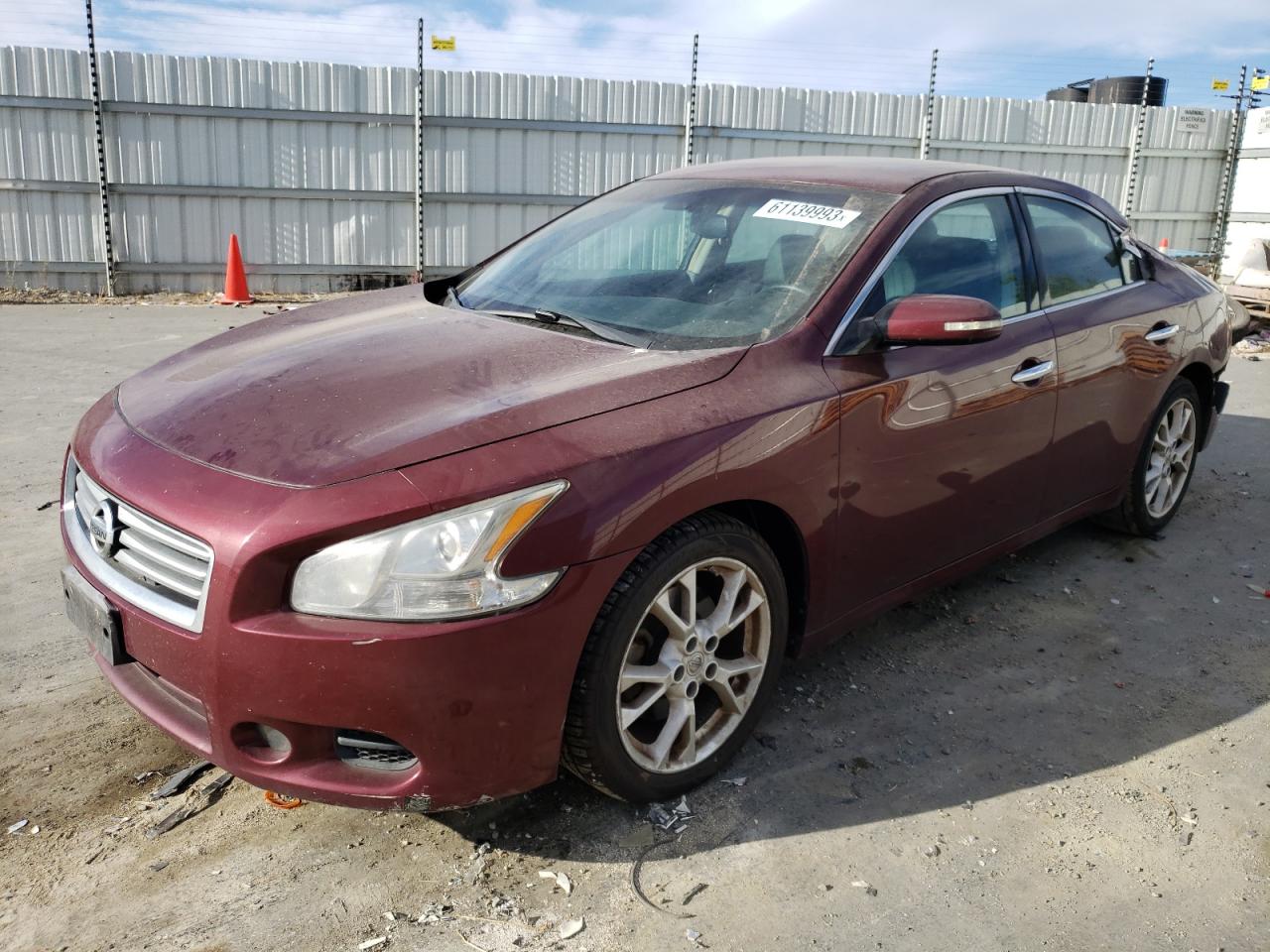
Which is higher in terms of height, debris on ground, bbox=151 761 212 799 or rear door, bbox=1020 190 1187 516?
rear door, bbox=1020 190 1187 516

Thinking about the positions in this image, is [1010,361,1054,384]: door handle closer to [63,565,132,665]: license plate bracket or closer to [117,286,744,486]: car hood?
[117,286,744,486]: car hood

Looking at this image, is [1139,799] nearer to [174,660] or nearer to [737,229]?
[737,229]

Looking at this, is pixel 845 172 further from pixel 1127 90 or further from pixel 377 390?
pixel 1127 90

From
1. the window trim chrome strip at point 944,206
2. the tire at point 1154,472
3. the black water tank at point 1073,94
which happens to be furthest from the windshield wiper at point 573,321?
the black water tank at point 1073,94

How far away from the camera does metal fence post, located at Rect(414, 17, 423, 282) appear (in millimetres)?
12938

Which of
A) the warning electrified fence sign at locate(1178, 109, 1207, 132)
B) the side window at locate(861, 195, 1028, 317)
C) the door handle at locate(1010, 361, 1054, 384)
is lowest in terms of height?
the door handle at locate(1010, 361, 1054, 384)

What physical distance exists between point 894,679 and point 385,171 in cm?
1124

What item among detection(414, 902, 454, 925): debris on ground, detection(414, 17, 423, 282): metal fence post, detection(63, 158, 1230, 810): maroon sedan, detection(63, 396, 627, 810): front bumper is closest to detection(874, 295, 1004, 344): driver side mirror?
detection(63, 158, 1230, 810): maroon sedan

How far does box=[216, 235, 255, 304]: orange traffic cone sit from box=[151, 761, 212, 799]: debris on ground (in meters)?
10.4

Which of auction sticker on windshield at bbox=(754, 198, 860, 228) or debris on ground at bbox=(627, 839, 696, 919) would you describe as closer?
debris on ground at bbox=(627, 839, 696, 919)

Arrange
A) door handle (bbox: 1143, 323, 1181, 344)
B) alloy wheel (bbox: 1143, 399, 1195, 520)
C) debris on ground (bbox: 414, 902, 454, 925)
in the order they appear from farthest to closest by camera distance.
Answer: alloy wheel (bbox: 1143, 399, 1195, 520), door handle (bbox: 1143, 323, 1181, 344), debris on ground (bbox: 414, 902, 454, 925)

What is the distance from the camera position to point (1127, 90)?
691 inches

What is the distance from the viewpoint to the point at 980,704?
3.44 m

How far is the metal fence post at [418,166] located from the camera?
42.4ft
